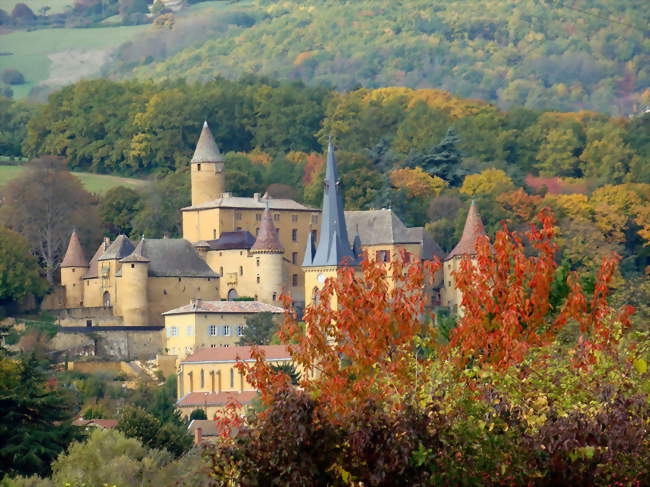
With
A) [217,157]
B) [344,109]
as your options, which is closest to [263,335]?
[217,157]

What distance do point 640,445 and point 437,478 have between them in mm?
2247

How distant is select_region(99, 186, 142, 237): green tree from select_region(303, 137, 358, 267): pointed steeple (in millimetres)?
15153

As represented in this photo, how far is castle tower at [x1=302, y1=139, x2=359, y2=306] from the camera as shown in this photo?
8683cm

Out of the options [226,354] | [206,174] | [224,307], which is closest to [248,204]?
[206,174]

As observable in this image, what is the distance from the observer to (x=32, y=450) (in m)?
43.8

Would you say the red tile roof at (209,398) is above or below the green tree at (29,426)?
below

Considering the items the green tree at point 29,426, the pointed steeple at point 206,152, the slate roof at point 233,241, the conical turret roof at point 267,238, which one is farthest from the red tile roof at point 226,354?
the green tree at point 29,426

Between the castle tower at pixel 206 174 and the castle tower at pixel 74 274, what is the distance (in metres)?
7.35

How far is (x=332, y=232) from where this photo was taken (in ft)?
292

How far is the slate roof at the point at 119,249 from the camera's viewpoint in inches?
3548

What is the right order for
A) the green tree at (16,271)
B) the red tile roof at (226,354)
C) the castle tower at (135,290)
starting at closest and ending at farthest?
the red tile roof at (226,354)
the castle tower at (135,290)
the green tree at (16,271)

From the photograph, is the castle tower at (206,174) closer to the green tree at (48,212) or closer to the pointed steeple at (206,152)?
the pointed steeple at (206,152)

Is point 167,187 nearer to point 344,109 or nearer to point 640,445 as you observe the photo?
point 344,109

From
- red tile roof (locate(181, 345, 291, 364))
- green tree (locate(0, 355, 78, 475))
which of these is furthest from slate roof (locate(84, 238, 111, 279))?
green tree (locate(0, 355, 78, 475))
